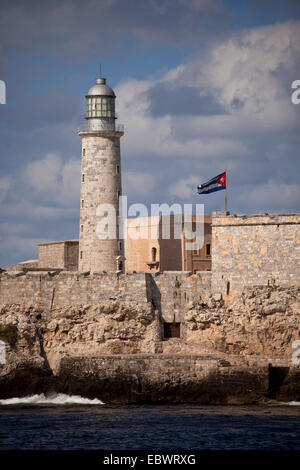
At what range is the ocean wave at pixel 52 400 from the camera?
40375 mm

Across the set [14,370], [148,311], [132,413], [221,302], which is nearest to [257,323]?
[221,302]

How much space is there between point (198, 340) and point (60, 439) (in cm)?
1168

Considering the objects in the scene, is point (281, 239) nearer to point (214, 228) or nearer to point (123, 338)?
point (214, 228)

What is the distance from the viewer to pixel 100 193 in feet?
155

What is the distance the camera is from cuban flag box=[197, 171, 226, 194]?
45.1 m

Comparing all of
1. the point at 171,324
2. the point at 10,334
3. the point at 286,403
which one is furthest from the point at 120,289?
the point at 286,403

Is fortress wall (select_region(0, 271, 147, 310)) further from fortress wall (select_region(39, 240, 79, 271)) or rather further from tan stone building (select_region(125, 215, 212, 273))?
fortress wall (select_region(39, 240, 79, 271))

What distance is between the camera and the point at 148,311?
143ft

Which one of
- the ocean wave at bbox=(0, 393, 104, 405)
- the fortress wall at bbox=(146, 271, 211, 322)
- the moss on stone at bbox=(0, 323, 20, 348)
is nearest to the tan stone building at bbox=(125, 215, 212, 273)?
the fortress wall at bbox=(146, 271, 211, 322)

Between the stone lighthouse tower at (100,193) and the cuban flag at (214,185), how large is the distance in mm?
4520

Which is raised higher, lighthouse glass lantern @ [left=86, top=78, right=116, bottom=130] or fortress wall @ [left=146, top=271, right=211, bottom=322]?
lighthouse glass lantern @ [left=86, top=78, right=116, bottom=130]

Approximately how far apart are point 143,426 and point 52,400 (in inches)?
283

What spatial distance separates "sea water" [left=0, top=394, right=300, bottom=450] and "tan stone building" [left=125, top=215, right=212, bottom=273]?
10516mm

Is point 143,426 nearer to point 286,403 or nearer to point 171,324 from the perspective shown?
point 286,403
